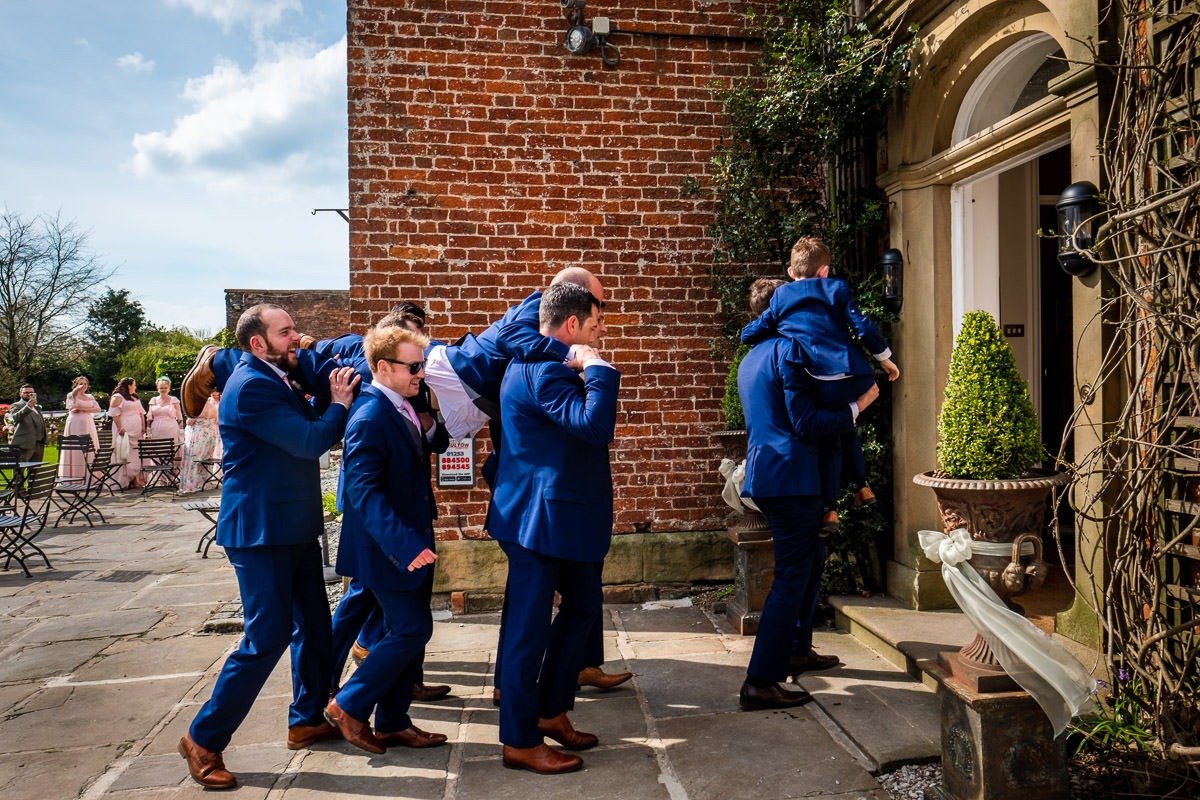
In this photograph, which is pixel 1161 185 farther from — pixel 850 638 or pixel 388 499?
pixel 388 499

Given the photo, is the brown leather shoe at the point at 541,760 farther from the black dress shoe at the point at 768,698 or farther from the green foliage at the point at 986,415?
the green foliage at the point at 986,415

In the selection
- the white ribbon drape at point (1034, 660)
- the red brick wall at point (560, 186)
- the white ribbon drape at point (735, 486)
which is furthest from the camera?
the red brick wall at point (560, 186)

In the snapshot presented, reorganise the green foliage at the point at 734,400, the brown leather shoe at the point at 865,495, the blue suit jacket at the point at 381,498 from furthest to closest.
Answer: the green foliage at the point at 734,400 < the brown leather shoe at the point at 865,495 < the blue suit jacket at the point at 381,498

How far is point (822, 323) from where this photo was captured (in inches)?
149

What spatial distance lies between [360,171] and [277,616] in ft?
11.0

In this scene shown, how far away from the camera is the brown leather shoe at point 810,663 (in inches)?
165

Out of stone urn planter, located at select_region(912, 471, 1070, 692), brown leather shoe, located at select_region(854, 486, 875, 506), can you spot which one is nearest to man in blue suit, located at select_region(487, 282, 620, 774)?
stone urn planter, located at select_region(912, 471, 1070, 692)

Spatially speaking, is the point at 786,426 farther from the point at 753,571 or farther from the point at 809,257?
the point at 753,571

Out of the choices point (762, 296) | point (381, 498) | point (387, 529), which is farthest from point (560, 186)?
point (387, 529)

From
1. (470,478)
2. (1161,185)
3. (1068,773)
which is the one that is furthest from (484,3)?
(1068,773)

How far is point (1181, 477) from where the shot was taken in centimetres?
302

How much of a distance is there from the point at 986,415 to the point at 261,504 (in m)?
2.86

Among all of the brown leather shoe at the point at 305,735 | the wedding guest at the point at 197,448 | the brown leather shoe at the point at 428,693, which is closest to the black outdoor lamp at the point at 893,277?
the brown leather shoe at the point at 428,693

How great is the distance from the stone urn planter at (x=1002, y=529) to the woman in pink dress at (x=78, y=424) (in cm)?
1448
